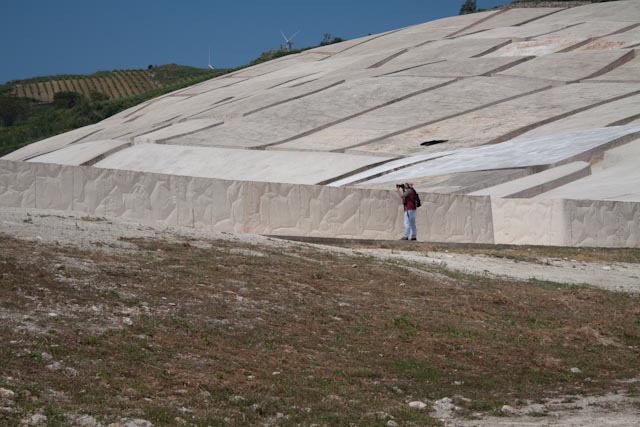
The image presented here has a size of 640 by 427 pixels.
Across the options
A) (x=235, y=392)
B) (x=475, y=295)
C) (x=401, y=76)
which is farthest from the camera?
(x=401, y=76)

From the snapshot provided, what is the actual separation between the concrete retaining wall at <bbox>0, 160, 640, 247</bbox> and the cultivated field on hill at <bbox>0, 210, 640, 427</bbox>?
3.61 metres

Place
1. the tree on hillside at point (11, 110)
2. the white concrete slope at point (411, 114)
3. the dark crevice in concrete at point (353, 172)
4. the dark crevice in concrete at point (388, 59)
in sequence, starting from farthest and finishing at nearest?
the tree on hillside at point (11, 110) < the dark crevice in concrete at point (388, 59) < the white concrete slope at point (411, 114) < the dark crevice in concrete at point (353, 172)

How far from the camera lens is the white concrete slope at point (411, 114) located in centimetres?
2794

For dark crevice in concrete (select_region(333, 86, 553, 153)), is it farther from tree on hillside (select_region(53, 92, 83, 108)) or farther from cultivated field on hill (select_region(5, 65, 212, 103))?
cultivated field on hill (select_region(5, 65, 212, 103))

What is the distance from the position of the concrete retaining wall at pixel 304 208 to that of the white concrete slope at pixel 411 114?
246 centimetres

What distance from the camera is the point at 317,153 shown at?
30.9 meters

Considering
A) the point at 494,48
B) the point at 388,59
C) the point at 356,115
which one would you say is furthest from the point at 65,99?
the point at 356,115

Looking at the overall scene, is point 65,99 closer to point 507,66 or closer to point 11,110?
point 11,110

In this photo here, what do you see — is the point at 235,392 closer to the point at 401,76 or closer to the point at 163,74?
the point at 401,76

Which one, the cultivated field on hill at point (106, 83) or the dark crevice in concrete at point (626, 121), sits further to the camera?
the cultivated field on hill at point (106, 83)

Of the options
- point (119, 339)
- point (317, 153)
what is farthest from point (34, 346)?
point (317, 153)

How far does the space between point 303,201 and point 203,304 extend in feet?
26.9

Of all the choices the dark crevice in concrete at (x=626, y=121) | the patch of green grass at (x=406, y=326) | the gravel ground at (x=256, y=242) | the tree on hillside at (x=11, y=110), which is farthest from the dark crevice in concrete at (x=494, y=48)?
the tree on hillside at (x=11, y=110)

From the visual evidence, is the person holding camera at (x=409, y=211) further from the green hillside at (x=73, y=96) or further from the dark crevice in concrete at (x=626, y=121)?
the green hillside at (x=73, y=96)
